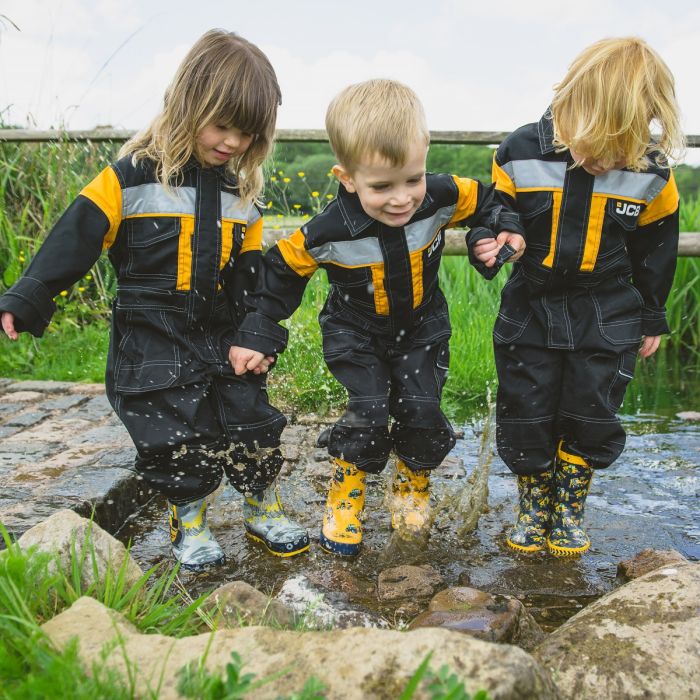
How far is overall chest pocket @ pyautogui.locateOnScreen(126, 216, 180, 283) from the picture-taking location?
266cm

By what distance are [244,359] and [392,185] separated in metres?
0.77

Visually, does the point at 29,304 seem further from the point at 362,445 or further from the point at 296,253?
the point at 362,445

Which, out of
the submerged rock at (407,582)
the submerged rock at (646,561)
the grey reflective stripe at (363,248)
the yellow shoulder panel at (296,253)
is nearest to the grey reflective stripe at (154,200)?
the yellow shoulder panel at (296,253)

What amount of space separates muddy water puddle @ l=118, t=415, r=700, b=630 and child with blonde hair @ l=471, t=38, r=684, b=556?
0.17 meters

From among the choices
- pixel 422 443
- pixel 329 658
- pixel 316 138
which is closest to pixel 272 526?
pixel 422 443

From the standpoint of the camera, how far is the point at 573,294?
2.80m

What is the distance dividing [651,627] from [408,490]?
3.81 feet

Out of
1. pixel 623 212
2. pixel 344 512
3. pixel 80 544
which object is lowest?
pixel 344 512

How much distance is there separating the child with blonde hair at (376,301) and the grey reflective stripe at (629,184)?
33cm

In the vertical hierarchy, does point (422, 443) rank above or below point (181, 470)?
above

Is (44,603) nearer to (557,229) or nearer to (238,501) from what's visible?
(238,501)

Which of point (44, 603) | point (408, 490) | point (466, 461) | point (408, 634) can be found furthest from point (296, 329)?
point (408, 634)

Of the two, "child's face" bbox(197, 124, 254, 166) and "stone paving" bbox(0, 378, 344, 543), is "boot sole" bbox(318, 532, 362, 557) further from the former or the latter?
"child's face" bbox(197, 124, 254, 166)

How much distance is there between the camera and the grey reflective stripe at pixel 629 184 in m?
2.67
